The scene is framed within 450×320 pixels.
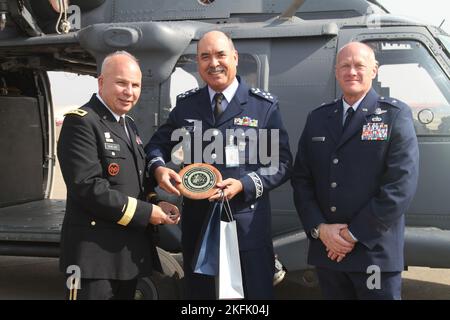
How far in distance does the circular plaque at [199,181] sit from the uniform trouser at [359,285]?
27.5 inches

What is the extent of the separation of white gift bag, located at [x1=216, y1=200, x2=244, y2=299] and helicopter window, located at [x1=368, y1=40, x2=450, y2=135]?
186 cm

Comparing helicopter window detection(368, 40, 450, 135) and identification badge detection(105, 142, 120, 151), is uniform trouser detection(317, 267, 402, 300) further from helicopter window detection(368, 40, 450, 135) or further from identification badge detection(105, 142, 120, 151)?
helicopter window detection(368, 40, 450, 135)

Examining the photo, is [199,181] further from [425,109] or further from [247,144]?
[425,109]

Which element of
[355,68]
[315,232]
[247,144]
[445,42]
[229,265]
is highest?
A: [445,42]

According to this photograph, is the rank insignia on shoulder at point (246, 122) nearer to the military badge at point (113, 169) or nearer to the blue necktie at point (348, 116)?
the blue necktie at point (348, 116)

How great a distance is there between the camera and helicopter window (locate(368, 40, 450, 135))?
379 centimetres

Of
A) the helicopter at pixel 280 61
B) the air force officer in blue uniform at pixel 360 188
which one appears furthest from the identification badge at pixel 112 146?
the helicopter at pixel 280 61

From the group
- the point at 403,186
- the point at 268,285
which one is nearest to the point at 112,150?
the point at 268,285

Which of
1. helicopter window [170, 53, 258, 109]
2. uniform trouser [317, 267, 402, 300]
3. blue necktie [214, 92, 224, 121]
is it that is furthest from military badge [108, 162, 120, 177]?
helicopter window [170, 53, 258, 109]

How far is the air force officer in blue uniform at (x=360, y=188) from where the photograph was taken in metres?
2.49

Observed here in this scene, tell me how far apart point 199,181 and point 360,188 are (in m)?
0.78

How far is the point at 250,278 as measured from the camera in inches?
111

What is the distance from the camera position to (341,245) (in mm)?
2541

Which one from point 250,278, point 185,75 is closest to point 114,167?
point 250,278
